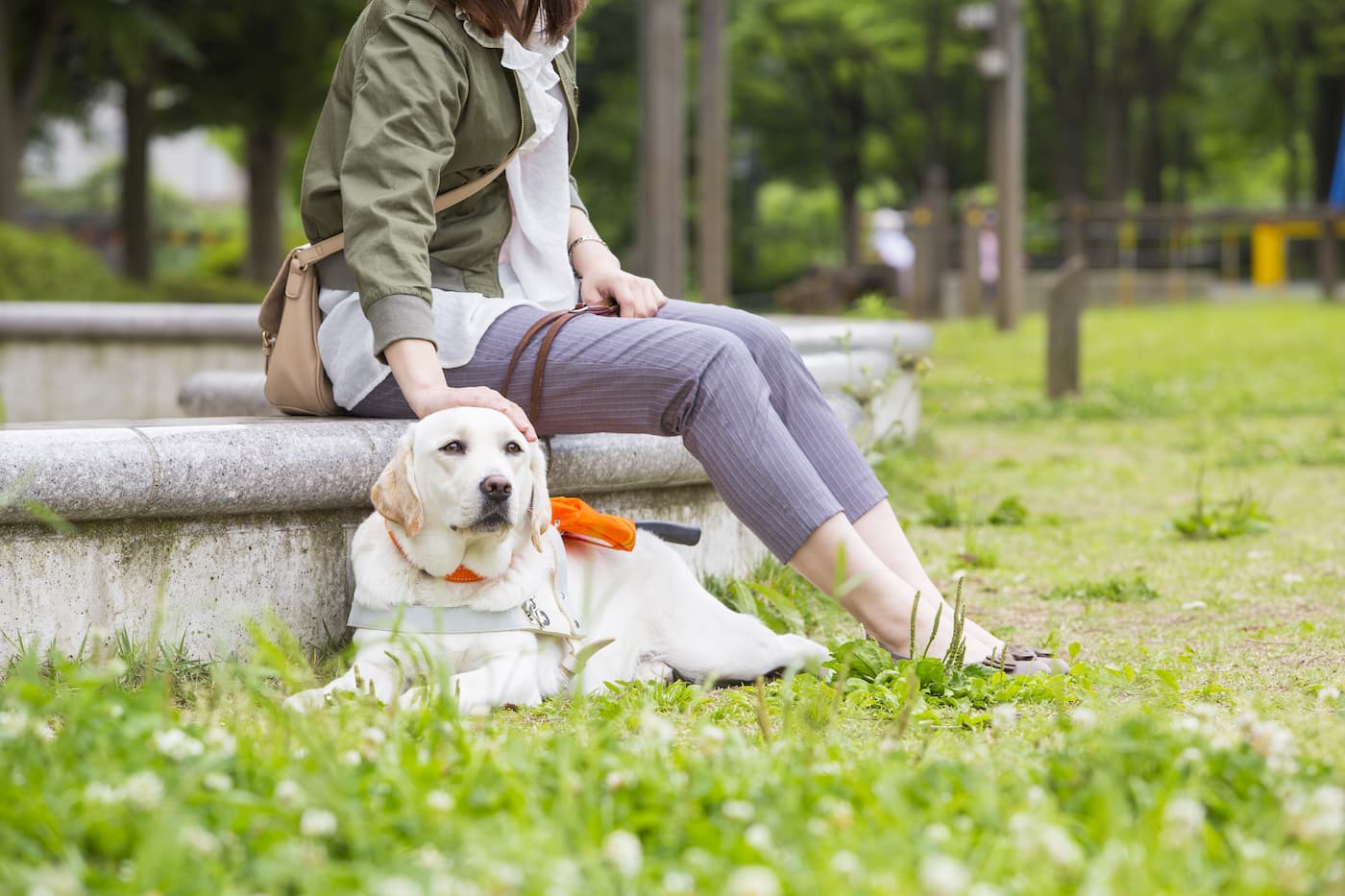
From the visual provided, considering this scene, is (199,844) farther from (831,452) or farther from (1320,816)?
(831,452)

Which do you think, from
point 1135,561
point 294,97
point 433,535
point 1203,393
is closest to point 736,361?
point 433,535

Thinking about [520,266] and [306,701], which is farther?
[520,266]

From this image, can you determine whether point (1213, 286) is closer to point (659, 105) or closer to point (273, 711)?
point (659, 105)

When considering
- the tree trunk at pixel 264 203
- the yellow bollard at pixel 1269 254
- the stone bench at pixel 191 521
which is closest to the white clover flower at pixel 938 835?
the stone bench at pixel 191 521

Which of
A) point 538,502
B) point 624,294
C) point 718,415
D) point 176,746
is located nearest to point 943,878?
point 176,746

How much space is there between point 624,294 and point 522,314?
0.32 metres

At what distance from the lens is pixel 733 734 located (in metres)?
2.52

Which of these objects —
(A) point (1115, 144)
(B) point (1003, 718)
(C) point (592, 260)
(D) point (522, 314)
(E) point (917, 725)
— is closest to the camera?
(B) point (1003, 718)

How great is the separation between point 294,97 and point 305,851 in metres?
20.2

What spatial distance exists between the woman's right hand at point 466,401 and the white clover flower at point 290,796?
122cm

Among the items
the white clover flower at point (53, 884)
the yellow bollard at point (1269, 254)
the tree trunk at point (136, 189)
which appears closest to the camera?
the white clover flower at point (53, 884)

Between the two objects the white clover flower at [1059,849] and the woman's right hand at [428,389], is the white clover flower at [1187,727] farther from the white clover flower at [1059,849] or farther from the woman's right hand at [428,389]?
the woman's right hand at [428,389]

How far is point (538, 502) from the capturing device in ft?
11.0

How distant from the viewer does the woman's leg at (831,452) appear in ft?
11.8
